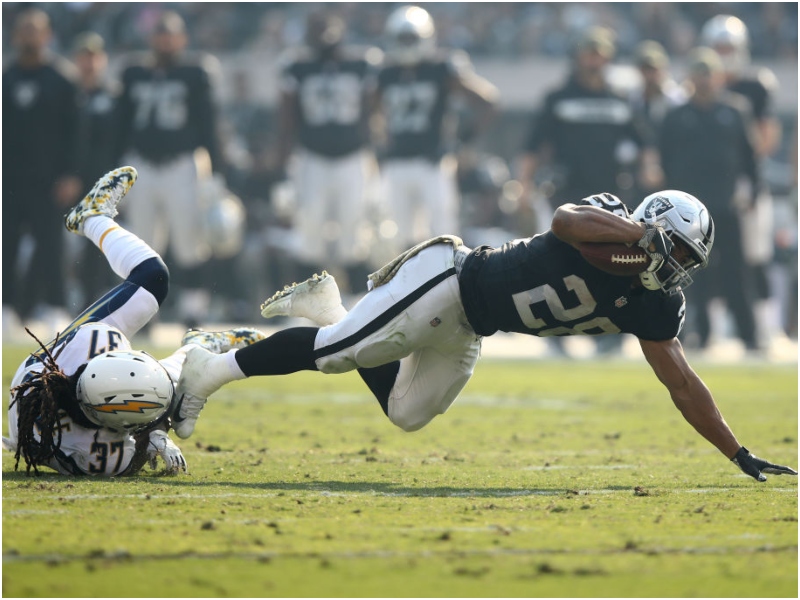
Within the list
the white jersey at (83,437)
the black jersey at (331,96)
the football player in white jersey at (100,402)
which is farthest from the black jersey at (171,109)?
the white jersey at (83,437)

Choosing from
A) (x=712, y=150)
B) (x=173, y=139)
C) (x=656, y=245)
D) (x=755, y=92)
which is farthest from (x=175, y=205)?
(x=656, y=245)

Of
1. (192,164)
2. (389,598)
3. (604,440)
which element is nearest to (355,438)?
(604,440)

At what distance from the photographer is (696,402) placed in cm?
484

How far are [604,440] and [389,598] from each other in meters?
3.47

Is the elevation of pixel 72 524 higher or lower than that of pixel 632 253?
lower

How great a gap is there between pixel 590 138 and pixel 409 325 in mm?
7168

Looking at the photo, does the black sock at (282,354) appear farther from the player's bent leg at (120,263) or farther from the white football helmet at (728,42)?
the white football helmet at (728,42)

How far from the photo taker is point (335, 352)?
4984mm

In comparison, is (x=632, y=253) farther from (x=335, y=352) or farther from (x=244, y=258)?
(x=244, y=258)

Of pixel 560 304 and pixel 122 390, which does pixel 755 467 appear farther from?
pixel 122 390

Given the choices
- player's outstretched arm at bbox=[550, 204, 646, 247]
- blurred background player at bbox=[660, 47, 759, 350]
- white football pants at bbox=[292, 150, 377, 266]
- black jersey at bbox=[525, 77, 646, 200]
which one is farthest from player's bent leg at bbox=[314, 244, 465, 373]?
white football pants at bbox=[292, 150, 377, 266]

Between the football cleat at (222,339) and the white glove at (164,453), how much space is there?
1.87 ft

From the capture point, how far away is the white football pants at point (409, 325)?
4895 millimetres

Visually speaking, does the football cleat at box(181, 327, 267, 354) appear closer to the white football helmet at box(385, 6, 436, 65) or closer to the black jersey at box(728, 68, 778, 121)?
the white football helmet at box(385, 6, 436, 65)
